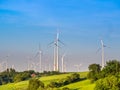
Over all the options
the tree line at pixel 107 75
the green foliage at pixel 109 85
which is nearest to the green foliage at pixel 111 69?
the tree line at pixel 107 75

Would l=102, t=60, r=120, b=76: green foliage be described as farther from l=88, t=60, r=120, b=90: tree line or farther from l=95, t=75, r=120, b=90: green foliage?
l=95, t=75, r=120, b=90: green foliage

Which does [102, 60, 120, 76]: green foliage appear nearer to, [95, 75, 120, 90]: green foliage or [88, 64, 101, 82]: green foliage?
[88, 64, 101, 82]: green foliage

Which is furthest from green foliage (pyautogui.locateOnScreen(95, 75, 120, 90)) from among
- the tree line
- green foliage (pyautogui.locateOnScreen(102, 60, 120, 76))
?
green foliage (pyautogui.locateOnScreen(102, 60, 120, 76))

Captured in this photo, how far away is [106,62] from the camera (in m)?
178

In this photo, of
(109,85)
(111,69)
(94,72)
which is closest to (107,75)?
(111,69)

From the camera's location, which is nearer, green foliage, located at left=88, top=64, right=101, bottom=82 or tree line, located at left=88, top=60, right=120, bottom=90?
tree line, located at left=88, top=60, right=120, bottom=90

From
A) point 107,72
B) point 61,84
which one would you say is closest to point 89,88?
point 107,72

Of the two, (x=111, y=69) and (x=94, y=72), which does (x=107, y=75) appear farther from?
(x=94, y=72)

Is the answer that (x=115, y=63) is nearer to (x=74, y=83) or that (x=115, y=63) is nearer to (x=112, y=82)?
(x=74, y=83)

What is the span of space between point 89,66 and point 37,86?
3313 cm

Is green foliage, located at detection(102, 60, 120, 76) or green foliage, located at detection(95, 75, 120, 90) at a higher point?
green foliage, located at detection(102, 60, 120, 76)

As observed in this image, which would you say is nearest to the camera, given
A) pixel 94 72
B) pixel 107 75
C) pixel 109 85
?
pixel 109 85

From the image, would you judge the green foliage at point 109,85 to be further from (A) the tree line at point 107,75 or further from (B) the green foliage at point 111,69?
(B) the green foliage at point 111,69

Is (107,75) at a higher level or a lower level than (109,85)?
higher
